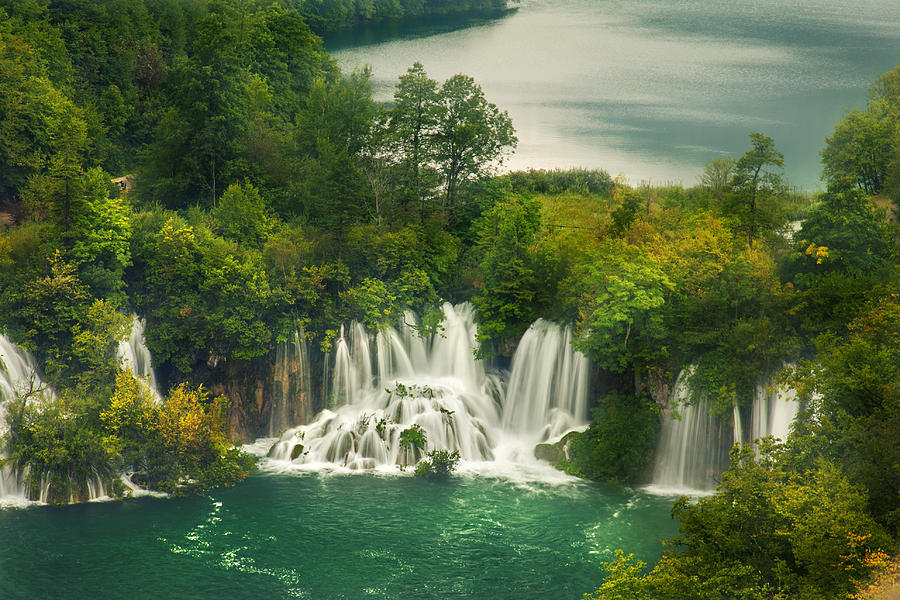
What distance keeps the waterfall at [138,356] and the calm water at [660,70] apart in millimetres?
39249

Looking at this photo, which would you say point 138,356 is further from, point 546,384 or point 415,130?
point 415,130

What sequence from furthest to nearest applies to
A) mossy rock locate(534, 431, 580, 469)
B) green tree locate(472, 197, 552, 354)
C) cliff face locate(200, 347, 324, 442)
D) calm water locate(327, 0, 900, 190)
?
calm water locate(327, 0, 900, 190) → cliff face locate(200, 347, 324, 442) → green tree locate(472, 197, 552, 354) → mossy rock locate(534, 431, 580, 469)

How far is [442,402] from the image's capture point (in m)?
46.0

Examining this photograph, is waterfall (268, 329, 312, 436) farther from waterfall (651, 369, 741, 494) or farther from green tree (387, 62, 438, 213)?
waterfall (651, 369, 741, 494)

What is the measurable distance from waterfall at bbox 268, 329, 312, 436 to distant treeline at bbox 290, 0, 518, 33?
70.4 m

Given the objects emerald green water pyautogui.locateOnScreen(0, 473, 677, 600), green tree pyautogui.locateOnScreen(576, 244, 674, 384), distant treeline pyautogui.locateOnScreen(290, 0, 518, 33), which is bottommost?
emerald green water pyautogui.locateOnScreen(0, 473, 677, 600)

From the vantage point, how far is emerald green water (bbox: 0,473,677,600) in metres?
35.1

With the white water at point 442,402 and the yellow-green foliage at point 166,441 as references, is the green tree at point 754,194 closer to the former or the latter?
the white water at point 442,402

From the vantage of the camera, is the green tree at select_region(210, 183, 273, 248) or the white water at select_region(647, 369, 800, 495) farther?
the green tree at select_region(210, 183, 273, 248)

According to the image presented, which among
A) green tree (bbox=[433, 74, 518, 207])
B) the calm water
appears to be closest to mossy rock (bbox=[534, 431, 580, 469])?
green tree (bbox=[433, 74, 518, 207])

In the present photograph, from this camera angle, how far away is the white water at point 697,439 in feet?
135

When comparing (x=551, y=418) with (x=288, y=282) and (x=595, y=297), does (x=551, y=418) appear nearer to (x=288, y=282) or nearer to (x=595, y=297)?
(x=595, y=297)

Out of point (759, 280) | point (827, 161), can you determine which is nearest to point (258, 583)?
point (759, 280)

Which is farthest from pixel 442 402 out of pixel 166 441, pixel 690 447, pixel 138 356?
pixel 138 356
